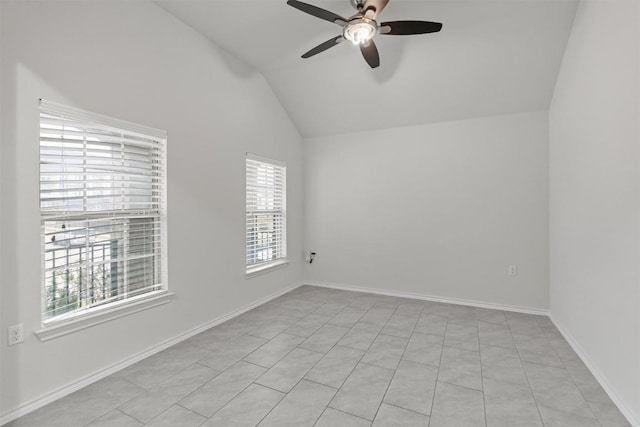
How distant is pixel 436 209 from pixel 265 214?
2.37 m

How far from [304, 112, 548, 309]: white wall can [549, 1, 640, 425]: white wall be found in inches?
19.9

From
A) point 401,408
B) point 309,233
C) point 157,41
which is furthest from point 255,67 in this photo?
point 401,408

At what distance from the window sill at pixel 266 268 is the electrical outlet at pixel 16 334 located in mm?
2054

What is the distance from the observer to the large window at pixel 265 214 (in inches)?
151

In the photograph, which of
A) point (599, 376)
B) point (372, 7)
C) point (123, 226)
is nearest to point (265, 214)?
point (123, 226)

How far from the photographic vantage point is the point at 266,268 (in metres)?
4.02

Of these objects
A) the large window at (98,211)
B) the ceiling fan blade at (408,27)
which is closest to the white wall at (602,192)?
the ceiling fan blade at (408,27)

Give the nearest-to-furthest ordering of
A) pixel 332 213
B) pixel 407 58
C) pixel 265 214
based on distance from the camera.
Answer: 1. pixel 407 58
2. pixel 265 214
3. pixel 332 213

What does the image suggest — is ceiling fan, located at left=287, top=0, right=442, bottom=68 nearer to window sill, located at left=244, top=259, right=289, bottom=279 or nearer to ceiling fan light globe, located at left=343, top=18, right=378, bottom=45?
ceiling fan light globe, located at left=343, top=18, right=378, bottom=45

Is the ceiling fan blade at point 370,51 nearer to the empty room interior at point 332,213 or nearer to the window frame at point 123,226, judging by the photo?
the empty room interior at point 332,213

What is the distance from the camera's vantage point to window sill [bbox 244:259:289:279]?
3736mm

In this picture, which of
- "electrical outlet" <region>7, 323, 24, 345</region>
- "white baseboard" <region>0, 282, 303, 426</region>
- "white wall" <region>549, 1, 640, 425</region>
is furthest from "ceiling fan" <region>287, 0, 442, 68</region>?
"white baseboard" <region>0, 282, 303, 426</region>

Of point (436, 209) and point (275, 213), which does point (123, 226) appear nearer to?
point (275, 213)

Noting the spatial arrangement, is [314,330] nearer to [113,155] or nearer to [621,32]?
[113,155]
